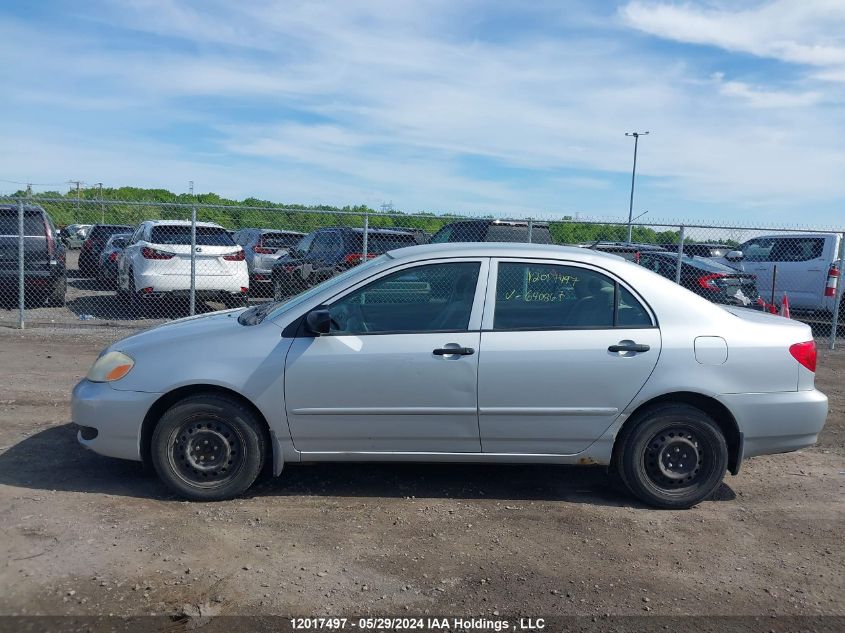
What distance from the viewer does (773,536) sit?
188 inches

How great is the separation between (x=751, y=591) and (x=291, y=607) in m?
2.31

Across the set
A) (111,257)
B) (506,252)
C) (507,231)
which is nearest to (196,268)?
(507,231)

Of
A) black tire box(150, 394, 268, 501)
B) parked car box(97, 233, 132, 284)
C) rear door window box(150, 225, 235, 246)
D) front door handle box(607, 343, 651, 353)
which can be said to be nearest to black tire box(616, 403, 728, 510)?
front door handle box(607, 343, 651, 353)

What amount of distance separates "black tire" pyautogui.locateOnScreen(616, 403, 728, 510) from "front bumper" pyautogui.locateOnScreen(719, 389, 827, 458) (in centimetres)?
18

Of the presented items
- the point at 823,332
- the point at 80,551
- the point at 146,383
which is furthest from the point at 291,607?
the point at 823,332

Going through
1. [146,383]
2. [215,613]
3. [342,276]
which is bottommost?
[215,613]

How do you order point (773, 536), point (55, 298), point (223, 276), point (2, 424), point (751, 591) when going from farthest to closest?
point (55, 298)
point (223, 276)
point (2, 424)
point (773, 536)
point (751, 591)

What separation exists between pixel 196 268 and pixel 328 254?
2.37 meters

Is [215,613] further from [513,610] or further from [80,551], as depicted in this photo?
[513,610]

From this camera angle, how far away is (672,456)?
5.12m

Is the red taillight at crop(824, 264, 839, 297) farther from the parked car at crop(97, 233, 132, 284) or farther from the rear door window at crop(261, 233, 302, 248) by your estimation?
the parked car at crop(97, 233, 132, 284)

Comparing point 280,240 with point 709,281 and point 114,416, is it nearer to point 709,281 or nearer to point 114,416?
point 709,281

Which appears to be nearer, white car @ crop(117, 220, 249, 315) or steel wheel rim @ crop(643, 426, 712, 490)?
steel wheel rim @ crop(643, 426, 712, 490)

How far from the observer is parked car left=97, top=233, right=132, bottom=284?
Answer: 59.3 feet
